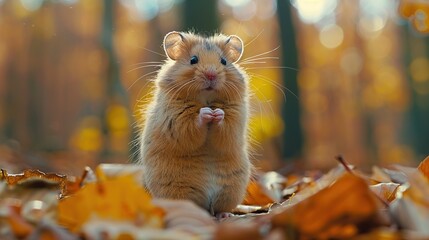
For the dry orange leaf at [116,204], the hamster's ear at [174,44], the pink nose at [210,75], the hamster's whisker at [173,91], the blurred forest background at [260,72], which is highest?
the hamster's ear at [174,44]

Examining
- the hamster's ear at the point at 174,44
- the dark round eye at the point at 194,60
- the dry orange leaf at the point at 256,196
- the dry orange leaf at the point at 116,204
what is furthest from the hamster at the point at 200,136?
the dry orange leaf at the point at 116,204

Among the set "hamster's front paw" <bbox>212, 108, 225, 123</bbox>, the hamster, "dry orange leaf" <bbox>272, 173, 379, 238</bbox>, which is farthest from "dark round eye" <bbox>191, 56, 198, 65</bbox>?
"dry orange leaf" <bbox>272, 173, 379, 238</bbox>

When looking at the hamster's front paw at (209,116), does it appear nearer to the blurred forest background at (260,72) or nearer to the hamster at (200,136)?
the hamster at (200,136)

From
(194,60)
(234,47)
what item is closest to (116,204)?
(194,60)

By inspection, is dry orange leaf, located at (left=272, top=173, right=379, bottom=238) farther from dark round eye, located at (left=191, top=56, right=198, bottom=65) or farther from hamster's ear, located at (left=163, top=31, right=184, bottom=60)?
hamster's ear, located at (left=163, top=31, right=184, bottom=60)

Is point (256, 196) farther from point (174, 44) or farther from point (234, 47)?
point (174, 44)

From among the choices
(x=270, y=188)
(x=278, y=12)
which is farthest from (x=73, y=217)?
(x=278, y=12)
